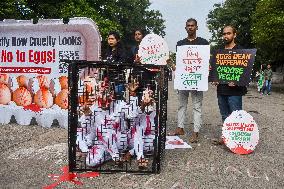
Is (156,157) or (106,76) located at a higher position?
(106,76)

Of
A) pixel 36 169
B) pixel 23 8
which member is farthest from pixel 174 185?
pixel 23 8

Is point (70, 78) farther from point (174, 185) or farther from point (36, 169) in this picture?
point (174, 185)

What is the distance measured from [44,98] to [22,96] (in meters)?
0.53

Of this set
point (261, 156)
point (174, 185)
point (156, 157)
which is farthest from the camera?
point (261, 156)

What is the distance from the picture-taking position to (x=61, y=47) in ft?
26.9

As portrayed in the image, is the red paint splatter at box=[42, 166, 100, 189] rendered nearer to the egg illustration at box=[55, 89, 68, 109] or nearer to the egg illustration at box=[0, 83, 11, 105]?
the egg illustration at box=[55, 89, 68, 109]

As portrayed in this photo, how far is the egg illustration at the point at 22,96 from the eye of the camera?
8.43 meters

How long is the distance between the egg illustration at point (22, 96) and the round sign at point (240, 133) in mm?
4392

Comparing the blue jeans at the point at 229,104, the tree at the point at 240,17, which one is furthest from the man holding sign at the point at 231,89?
the tree at the point at 240,17

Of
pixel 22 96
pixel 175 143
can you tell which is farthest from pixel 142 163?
pixel 22 96

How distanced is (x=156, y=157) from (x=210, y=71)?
2391mm

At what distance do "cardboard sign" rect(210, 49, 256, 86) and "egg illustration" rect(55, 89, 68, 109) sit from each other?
334 centimetres

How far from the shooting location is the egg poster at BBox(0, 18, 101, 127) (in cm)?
810

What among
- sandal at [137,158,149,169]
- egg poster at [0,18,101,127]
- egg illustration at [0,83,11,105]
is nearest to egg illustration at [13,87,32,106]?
egg poster at [0,18,101,127]
